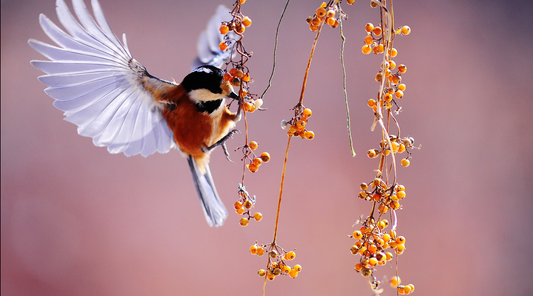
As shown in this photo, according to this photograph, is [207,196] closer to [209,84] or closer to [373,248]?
[209,84]

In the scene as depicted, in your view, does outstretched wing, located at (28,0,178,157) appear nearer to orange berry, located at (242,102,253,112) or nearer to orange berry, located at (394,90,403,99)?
orange berry, located at (242,102,253,112)

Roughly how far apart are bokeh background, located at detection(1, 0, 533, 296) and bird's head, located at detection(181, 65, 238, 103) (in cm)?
98

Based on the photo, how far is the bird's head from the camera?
2.18 feet

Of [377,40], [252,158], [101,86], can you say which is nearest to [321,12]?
[377,40]

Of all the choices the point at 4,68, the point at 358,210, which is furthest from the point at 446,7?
the point at 4,68

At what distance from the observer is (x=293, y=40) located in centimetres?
175

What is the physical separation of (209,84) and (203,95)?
0.07m

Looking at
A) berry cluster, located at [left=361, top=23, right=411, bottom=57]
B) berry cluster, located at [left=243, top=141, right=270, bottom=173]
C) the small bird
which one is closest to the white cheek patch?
the small bird

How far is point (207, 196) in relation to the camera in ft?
3.28

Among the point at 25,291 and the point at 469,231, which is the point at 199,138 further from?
the point at 25,291

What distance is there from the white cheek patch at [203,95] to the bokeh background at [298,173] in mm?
924

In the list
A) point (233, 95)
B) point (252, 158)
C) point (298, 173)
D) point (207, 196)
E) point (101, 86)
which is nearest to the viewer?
point (252, 158)

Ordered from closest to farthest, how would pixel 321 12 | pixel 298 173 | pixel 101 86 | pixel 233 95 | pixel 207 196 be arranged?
pixel 321 12, pixel 233 95, pixel 101 86, pixel 207 196, pixel 298 173

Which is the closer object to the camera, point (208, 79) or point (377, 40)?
point (377, 40)
